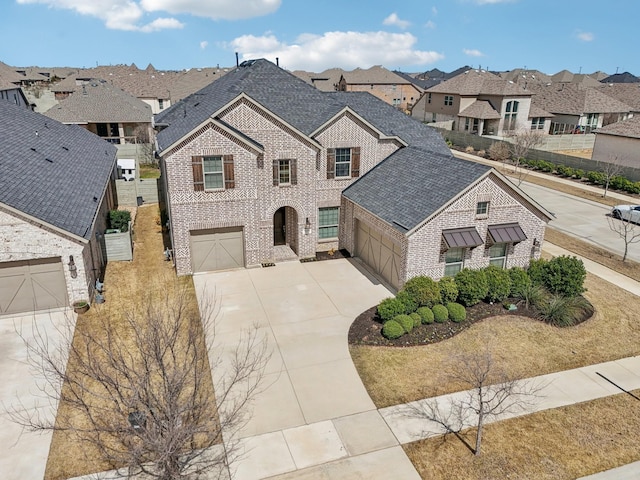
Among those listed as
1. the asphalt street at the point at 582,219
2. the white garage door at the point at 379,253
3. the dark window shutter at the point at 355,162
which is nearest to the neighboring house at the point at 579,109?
the asphalt street at the point at 582,219

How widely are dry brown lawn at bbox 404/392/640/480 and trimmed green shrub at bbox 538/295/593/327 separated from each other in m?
5.03

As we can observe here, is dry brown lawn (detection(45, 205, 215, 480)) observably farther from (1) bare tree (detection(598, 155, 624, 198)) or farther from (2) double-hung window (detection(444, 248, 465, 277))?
(1) bare tree (detection(598, 155, 624, 198))

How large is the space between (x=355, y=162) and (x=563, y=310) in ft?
40.8

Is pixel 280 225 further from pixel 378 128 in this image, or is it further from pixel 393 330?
pixel 393 330

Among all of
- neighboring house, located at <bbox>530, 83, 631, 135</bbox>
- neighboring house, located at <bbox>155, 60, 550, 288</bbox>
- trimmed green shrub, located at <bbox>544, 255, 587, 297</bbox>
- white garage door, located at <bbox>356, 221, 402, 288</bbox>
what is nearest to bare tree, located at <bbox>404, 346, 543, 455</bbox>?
neighboring house, located at <bbox>155, 60, 550, 288</bbox>

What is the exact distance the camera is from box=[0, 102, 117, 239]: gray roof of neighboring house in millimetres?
18047

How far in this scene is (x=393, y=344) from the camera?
16.7 metres

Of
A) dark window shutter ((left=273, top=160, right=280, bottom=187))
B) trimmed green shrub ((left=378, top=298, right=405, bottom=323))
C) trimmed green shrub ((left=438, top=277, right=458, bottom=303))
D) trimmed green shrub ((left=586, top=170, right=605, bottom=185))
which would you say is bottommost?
trimmed green shrub ((left=378, top=298, right=405, bottom=323))

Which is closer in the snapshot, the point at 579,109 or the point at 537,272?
the point at 537,272

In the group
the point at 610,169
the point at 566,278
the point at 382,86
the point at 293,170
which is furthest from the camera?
the point at 382,86

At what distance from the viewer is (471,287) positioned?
18750 millimetres

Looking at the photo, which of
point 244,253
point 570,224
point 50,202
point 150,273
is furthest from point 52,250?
point 570,224

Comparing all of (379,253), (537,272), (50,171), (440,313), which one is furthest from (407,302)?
(50,171)

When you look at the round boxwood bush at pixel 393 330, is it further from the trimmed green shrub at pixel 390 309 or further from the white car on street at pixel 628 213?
the white car on street at pixel 628 213
